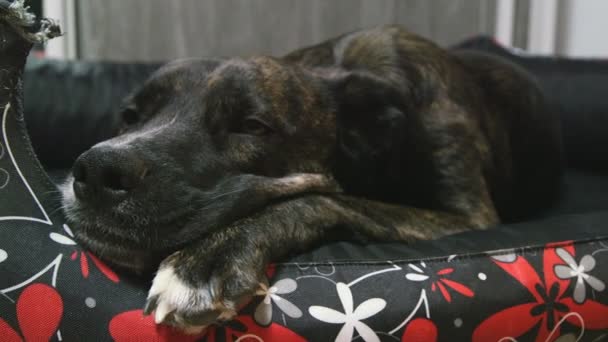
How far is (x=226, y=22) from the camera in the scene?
3.94 m

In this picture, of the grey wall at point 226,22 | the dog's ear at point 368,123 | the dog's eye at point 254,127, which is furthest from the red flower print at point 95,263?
the grey wall at point 226,22

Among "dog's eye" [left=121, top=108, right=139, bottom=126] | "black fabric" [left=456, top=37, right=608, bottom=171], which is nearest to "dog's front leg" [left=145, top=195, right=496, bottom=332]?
"dog's eye" [left=121, top=108, right=139, bottom=126]

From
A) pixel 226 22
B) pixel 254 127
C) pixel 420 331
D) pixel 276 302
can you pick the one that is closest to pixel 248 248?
pixel 276 302

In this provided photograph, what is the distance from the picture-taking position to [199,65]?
5.38 feet

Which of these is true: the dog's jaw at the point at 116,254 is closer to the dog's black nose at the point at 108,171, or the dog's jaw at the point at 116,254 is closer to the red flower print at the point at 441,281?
the dog's black nose at the point at 108,171

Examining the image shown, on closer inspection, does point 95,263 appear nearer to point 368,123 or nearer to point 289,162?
point 289,162

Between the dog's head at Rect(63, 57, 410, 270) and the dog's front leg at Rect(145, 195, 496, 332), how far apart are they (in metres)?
0.08

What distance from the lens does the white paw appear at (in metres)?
1.00

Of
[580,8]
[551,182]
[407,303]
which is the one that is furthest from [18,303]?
[580,8]

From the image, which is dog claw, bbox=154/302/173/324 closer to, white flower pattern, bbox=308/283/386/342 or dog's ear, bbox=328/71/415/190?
white flower pattern, bbox=308/283/386/342

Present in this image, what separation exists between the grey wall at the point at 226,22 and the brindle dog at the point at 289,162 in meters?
1.82

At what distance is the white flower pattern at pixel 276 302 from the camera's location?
41.6 inches

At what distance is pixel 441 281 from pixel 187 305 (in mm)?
472

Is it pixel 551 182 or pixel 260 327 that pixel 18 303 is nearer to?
pixel 260 327
